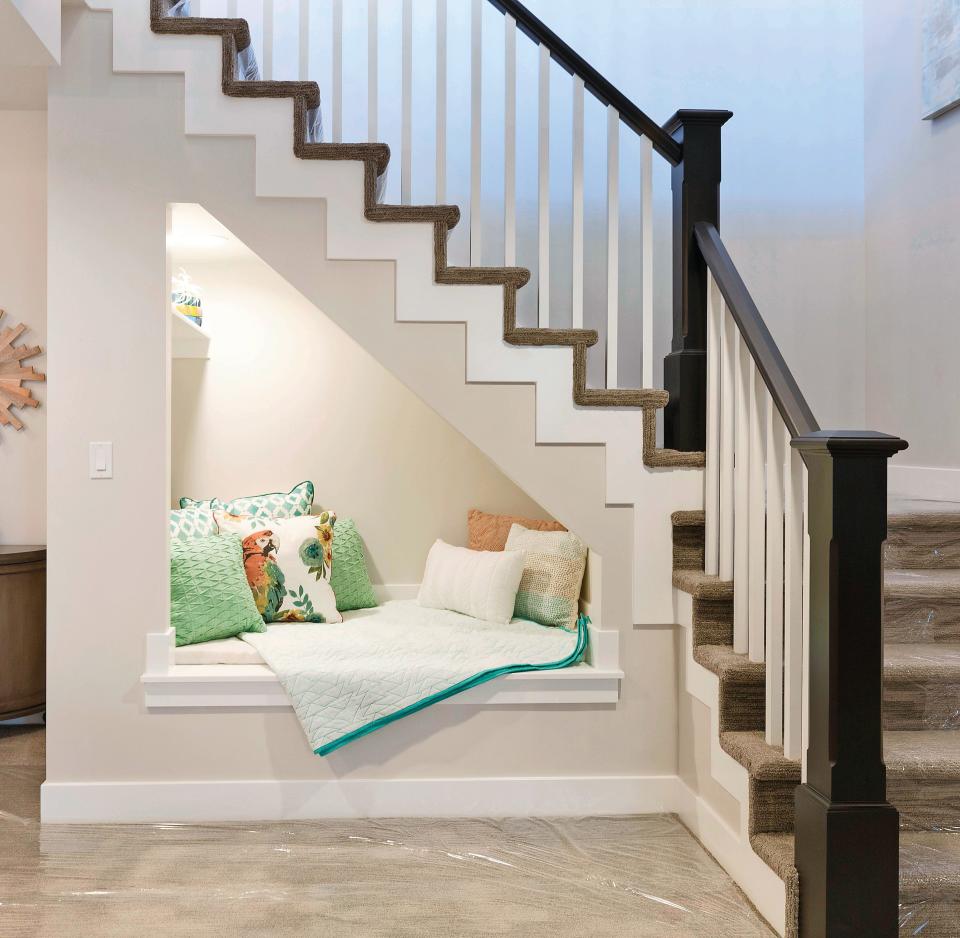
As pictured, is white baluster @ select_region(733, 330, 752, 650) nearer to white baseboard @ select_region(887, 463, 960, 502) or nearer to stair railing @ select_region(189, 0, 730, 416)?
stair railing @ select_region(189, 0, 730, 416)

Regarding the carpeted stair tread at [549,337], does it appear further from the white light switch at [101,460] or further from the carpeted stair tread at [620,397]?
the white light switch at [101,460]

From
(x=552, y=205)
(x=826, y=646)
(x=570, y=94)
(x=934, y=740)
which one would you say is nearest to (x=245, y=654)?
(x=826, y=646)

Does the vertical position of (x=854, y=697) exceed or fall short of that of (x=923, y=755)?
it exceeds it

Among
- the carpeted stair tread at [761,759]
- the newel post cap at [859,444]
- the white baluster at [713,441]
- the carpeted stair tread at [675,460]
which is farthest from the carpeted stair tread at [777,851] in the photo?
the carpeted stair tread at [675,460]

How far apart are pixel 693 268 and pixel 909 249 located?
1384 mm

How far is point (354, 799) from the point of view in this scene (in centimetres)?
258

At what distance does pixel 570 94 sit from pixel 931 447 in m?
1.94

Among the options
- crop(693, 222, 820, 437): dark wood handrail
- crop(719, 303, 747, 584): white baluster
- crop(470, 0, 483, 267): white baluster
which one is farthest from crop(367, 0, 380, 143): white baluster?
crop(719, 303, 747, 584): white baluster

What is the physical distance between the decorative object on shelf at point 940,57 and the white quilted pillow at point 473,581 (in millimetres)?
2246

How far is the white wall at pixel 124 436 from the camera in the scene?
254cm

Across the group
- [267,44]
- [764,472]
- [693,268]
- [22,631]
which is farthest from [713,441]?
[22,631]

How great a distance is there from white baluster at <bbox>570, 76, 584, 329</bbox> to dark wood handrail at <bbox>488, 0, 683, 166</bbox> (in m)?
0.04

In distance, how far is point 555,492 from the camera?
8.67 feet

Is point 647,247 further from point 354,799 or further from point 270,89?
point 354,799
